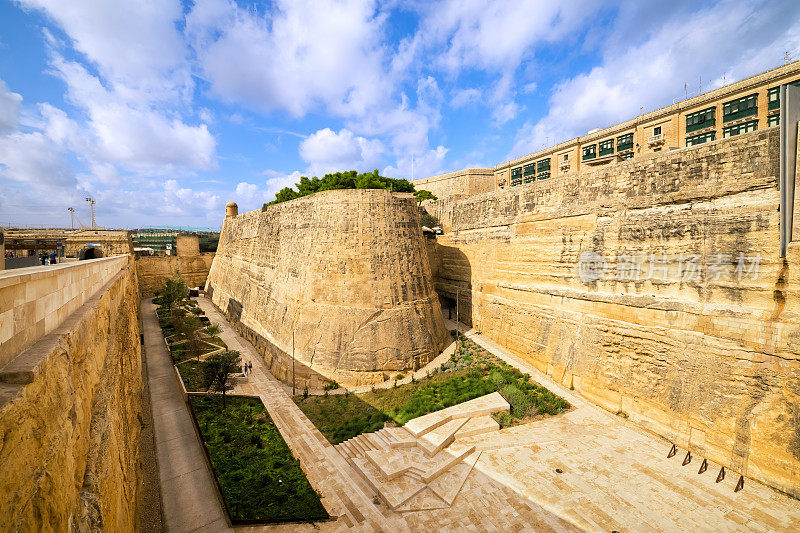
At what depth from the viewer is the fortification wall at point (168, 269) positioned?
32094 millimetres

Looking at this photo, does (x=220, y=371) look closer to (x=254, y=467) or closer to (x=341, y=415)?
(x=254, y=467)

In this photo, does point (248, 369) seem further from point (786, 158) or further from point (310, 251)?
point (786, 158)

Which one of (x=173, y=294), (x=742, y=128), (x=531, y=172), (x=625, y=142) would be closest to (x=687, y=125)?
(x=742, y=128)

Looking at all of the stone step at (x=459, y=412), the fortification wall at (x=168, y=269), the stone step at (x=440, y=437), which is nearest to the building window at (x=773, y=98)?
the stone step at (x=459, y=412)

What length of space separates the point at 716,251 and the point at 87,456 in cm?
1427

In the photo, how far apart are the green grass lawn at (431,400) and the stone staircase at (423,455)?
0.39 meters

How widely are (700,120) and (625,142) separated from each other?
166 inches

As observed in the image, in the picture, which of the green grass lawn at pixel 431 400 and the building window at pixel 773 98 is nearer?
the green grass lawn at pixel 431 400

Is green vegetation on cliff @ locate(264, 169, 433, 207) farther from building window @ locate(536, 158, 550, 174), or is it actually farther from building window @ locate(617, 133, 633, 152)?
building window @ locate(617, 133, 633, 152)

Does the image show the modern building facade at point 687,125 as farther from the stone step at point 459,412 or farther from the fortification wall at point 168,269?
the fortification wall at point 168,269

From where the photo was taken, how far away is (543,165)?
97.9 ft

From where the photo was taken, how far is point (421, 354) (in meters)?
15.3

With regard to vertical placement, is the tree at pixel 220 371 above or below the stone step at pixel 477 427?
above

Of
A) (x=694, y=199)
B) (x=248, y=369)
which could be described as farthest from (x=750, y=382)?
(x=248, y=369)
